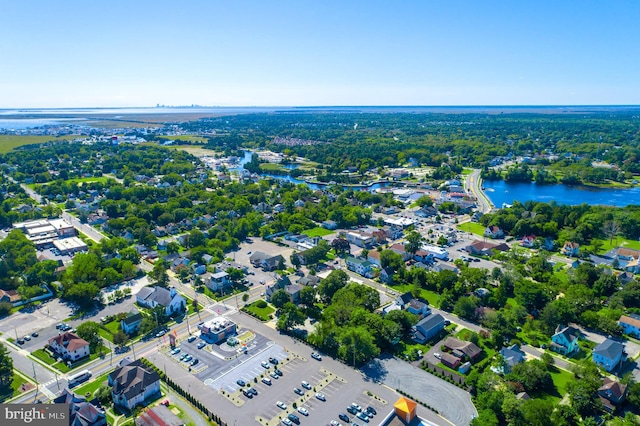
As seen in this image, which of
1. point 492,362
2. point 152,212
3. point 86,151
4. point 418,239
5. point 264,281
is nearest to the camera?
point 492,362

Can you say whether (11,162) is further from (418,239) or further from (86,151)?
(418,239)

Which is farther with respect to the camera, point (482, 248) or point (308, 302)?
point (482, 248)

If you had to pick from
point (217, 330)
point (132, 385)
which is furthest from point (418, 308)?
point (132, 385)

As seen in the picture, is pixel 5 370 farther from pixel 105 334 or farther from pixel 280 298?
pixel 280 298

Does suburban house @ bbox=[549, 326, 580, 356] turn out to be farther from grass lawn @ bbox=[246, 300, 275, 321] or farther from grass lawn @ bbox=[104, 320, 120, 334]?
grass lawn @ bbox=[104, 320, 120, 334]

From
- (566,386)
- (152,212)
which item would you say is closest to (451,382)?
(566,386)

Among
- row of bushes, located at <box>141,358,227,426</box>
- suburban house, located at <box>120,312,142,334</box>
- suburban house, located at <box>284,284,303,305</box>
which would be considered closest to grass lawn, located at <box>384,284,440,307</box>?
suburban house, located at <box>284,284,303,305</box>
